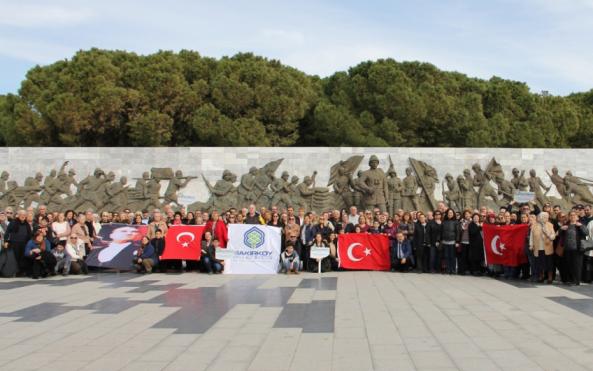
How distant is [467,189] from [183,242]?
9765mm

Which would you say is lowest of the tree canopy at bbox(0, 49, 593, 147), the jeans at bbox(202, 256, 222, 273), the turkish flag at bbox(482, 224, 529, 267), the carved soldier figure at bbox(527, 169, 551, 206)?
the jeans at bbox(202, 256, 222, 273)

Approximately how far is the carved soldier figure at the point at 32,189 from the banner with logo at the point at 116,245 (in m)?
6.76

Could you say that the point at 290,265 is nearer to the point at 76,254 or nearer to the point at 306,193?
the point at 76,254

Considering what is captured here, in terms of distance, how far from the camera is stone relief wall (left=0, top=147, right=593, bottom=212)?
61.5 feet

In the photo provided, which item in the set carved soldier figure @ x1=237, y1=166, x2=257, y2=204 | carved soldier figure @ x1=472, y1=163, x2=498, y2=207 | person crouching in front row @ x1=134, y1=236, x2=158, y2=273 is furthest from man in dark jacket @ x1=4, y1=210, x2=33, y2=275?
carved soldier figure @ x1=472, y1=163, x2=498, y2=207

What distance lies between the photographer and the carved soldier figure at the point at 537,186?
18.8 m

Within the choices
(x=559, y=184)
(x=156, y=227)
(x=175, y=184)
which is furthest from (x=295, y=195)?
(x=559, y=184)

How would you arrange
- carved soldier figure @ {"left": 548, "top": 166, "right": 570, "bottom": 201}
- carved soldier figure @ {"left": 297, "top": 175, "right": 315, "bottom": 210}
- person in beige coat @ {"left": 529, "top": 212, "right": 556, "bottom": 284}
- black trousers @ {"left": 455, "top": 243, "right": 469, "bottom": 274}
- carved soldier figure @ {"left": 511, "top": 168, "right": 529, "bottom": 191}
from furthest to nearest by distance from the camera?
carved soldier figure @ {"left": 548, "top": 166, "right": 570, "bottom": 201}, carved soldier figure @ {"left": 511, "top": 168, "right": 529, "bottom": 191}, carved soldier figure @ {"left": 297, "top": 175, "right": 315, "bottom": 210}, black trousers @ {"left": 455, "top": 243, "right": 469, "bottom": 274}, person in beige coat @ {"left": 529, "top": 212, "right": 556, "bottom": 284}

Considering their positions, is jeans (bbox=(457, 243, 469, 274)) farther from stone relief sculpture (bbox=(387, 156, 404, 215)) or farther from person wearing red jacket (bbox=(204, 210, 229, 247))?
stone relief sculpture (bbox=(387, 156, 404, 215))

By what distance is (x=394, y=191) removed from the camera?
18.6 meters

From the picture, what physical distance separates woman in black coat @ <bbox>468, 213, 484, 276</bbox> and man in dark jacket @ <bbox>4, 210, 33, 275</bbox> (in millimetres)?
8725

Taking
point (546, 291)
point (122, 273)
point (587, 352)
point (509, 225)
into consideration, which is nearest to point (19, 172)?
point (122, 273)

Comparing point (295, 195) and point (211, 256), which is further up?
point (295, 195)

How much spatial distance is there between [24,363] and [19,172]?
1613cm
